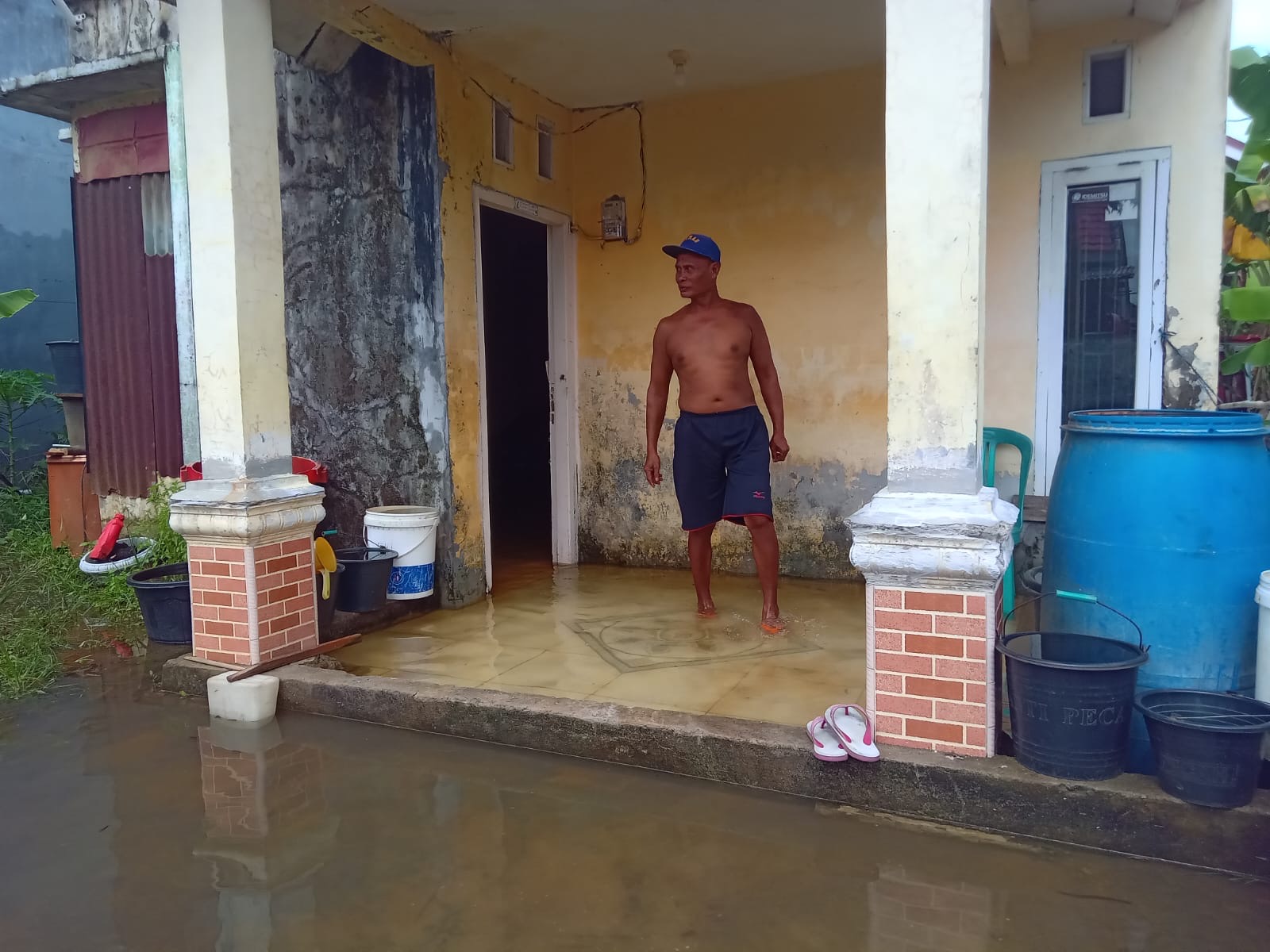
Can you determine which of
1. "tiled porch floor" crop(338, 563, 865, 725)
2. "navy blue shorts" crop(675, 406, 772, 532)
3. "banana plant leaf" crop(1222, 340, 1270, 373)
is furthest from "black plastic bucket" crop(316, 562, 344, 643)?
"banana plant leaf" crop(1222, 340, 1270, 373)

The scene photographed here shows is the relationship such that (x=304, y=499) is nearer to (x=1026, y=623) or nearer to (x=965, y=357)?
(x=965, y=357)

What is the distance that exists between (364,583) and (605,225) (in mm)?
2717

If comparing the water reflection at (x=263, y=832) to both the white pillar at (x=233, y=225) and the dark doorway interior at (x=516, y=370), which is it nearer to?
the white pillar at (x=233, y=225)

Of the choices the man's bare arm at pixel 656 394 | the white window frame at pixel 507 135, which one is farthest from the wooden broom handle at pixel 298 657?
the white window frame at pixel 507 135

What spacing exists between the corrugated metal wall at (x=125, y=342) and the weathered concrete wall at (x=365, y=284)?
1.12 m

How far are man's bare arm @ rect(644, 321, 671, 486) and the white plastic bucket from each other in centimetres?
115

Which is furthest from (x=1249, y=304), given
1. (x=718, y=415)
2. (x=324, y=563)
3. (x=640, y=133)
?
(x=324, y=563)

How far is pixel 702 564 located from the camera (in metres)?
4.38

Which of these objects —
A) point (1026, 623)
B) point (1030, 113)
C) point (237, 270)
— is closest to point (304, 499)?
point (237, 270)

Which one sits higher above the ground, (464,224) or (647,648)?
(464,224)

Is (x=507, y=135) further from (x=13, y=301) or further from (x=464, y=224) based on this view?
(x=13, y=301)

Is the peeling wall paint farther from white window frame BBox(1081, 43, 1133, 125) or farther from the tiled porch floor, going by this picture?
white window frame BBox(1081, 43, 1133, 125)

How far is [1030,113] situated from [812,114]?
1.16 metres

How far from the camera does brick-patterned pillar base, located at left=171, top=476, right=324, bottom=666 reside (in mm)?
3564
